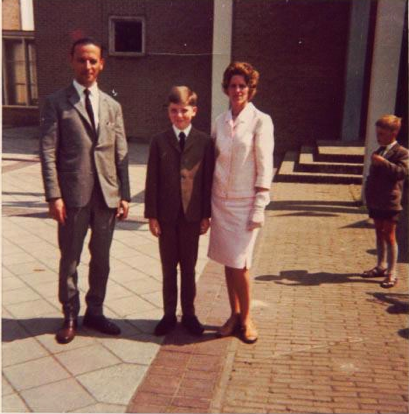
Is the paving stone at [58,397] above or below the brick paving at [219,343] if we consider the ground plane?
above

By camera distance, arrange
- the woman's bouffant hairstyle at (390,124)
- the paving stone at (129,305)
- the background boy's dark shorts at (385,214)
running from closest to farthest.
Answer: the paving stone at (129,305)
the woman's bouffant hairstyle at (390,124)
the background boy's dark shorts at (385,214)

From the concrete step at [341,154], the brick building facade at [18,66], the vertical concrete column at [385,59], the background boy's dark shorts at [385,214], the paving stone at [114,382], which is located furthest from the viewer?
the brick building facade at [18,66]

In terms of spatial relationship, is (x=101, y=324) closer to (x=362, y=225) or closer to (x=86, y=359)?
(x=86, y=359)

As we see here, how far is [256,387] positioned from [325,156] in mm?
9032

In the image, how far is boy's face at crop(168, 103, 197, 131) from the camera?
10.9ft

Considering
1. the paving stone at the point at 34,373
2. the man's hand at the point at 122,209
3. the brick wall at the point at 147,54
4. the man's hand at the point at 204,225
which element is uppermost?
the brick wall at the point at 147,54

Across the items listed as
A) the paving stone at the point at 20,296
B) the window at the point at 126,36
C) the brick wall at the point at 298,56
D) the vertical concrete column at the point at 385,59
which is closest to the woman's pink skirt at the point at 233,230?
the paving stone at the point at 20,296

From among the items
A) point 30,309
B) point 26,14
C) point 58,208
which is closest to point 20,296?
point 30,309

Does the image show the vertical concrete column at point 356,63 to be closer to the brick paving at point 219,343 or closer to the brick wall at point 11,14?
the brick paving at point 219,343

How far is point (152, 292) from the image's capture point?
4.51m

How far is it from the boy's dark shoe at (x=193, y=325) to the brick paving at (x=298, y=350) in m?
0.07

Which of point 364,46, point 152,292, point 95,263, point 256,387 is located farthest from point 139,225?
point 364,46

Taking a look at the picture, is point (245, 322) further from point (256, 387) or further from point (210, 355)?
point (256, 387)

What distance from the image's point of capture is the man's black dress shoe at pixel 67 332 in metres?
3.48
